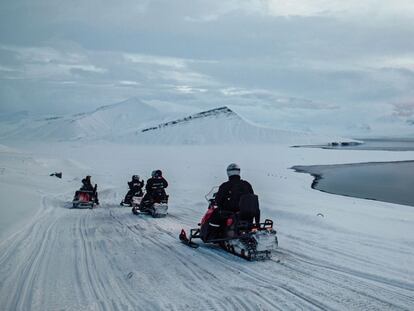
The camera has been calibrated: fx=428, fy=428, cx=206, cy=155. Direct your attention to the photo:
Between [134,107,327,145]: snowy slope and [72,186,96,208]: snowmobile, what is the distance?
89926 mm

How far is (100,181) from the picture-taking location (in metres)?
28.7

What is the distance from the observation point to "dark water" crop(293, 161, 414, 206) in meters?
24.5

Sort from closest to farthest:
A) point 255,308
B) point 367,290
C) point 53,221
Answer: point 255,308, point 367,290, point 53,221

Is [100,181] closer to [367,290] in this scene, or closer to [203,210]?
[203,210]

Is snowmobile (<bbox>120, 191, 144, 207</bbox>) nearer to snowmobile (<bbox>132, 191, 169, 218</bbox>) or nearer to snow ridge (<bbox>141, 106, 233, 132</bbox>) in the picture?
snowmobile (<bbox>132, 191, 169, 218</bbox>)

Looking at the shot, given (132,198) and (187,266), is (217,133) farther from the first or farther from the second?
(187,266)

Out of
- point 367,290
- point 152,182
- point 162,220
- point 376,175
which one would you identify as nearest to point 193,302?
point 367,290

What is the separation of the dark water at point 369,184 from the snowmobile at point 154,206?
13878 millimetres

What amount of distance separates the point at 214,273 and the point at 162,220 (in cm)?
591

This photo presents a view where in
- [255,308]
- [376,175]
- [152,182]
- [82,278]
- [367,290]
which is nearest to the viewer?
[255,308]

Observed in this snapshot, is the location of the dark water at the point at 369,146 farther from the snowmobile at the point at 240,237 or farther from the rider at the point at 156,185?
the snowmobile at the point at 240,237

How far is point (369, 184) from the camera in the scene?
98.3ft

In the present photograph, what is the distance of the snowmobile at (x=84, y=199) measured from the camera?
16422mm

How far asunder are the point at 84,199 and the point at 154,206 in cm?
440
